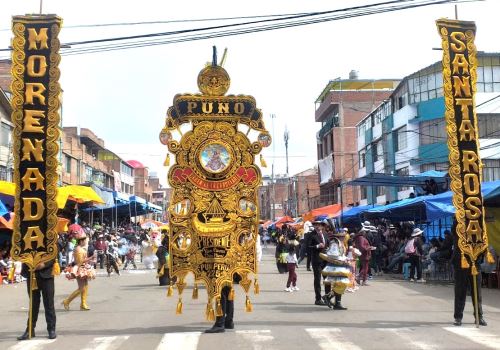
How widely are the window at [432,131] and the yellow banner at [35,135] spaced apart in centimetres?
3655

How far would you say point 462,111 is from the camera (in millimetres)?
10812

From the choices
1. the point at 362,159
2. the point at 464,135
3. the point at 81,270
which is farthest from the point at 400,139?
the point at 81,270

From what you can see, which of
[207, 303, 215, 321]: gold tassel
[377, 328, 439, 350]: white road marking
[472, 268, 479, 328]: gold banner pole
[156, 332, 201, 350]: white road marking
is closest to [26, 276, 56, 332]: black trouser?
[156, 332, 201, 350]: white road marking

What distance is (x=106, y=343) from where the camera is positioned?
30.1ft

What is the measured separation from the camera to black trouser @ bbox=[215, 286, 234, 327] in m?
9.87

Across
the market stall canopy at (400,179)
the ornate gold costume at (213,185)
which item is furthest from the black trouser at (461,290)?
the market stall canopy at (400,179)

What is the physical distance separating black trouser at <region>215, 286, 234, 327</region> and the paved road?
230 mm

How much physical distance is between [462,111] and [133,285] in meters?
13.1

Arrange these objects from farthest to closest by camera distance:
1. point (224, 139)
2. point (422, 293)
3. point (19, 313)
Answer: point (422, 293) → point (19, 313) → point (224, 139)

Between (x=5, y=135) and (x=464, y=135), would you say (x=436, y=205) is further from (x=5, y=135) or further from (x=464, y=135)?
(x=5, y=135)

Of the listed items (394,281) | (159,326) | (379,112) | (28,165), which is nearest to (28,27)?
(28,165)

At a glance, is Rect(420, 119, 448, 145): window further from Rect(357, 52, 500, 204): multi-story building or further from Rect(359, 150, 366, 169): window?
Rect(359, 150, 366, 169): window

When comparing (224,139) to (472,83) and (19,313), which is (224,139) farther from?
(19,313)

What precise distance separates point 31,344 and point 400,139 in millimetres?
42377
